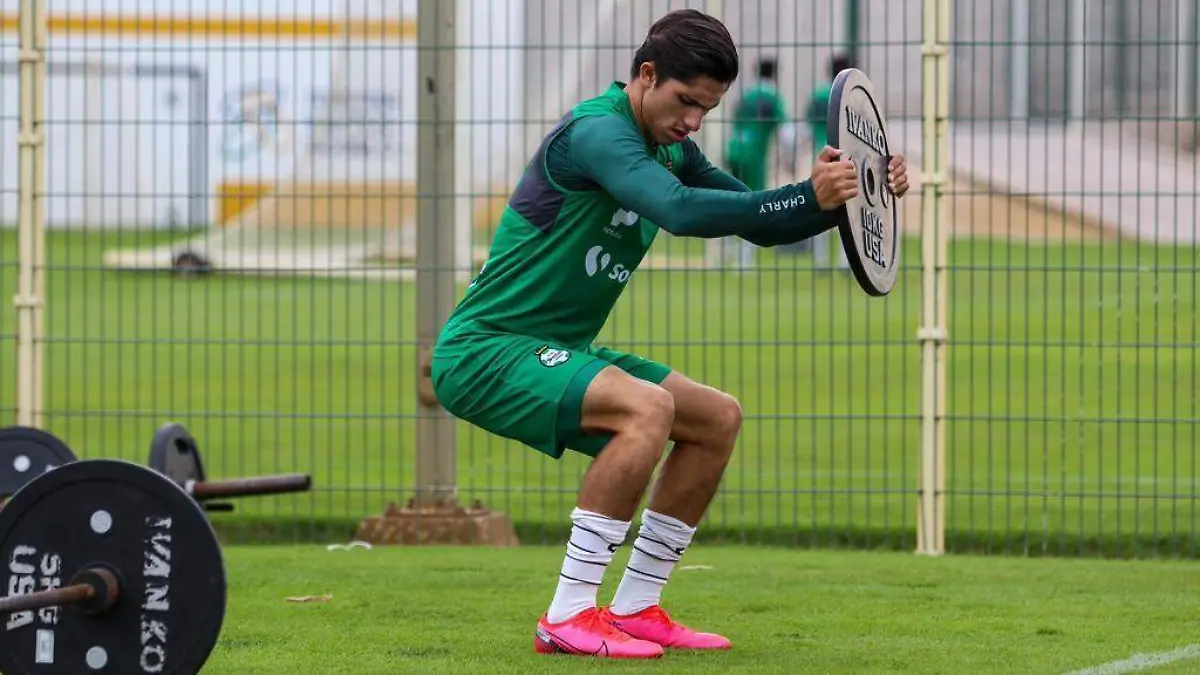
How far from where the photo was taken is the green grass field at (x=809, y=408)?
884cm

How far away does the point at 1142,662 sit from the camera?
529 centimetres

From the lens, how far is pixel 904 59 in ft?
28.1

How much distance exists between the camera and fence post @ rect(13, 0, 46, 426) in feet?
28.9

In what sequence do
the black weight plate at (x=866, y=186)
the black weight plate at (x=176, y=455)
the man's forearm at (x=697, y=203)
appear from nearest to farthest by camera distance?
the man's forearm at (x=697, y=203)
the black weight plate at (x=866, y=186)
the black weight plate at (x=176, y=455)

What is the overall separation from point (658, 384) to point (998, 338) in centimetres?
914

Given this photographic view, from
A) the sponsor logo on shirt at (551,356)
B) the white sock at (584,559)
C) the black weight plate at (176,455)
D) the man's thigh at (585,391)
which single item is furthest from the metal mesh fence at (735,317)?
the white sock at (584,559)

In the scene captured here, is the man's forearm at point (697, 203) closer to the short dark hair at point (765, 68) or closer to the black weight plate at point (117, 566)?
the black weight plate at point (117, 566)

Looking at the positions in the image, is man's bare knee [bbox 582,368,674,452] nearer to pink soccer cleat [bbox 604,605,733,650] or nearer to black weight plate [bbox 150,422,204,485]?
pink soccer cleat [bbox 604,605,733,650]

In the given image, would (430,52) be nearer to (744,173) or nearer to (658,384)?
(744,173)

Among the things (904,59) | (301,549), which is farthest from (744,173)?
(301,549)

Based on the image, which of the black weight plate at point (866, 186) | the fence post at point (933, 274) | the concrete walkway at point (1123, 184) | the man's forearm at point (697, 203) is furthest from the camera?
the concrete walkway at point (1123, 184)

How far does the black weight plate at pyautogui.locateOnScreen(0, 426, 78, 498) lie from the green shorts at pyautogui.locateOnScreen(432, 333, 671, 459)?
2972 millimetres

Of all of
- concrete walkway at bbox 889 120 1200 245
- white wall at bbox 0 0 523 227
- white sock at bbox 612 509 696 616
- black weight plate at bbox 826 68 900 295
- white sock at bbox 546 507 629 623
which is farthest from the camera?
white wall at bbox 0 0 523 227

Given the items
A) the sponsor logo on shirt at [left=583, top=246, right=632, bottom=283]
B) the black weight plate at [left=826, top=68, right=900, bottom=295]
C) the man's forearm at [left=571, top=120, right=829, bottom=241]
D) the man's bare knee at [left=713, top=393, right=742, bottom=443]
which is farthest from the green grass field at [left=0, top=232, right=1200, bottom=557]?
the man's forearm at [left=571, top=120, right=829, bottom=241]
